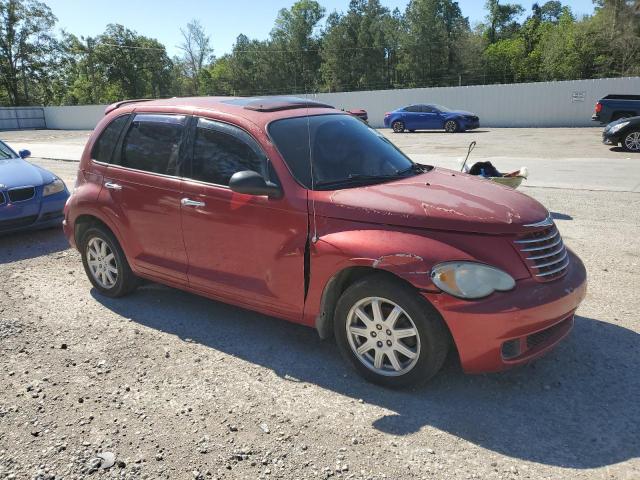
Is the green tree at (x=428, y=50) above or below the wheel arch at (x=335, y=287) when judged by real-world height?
above

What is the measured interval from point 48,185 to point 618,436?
7412 millimetres

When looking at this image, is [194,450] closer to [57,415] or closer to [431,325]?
[57,415]

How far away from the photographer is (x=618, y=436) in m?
2.89

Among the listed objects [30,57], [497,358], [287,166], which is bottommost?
[497,358]

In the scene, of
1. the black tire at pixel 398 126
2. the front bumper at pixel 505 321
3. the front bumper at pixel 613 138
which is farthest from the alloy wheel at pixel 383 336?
the black tire at pixel 398 126

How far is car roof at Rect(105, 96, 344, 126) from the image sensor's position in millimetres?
4066

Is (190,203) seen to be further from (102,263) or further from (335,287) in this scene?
(102,263)

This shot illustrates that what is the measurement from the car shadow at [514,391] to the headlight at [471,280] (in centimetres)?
75

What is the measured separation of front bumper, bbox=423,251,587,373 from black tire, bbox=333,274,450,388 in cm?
9

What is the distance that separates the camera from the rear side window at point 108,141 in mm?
4891

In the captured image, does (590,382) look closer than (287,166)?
Yes

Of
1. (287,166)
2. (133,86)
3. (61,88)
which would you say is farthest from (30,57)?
(287,166)

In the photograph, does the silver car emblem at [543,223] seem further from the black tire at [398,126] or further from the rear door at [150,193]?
the black tire at [398,126]

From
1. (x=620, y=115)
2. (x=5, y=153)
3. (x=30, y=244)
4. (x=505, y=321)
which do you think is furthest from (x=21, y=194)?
(x=620, y=115)
